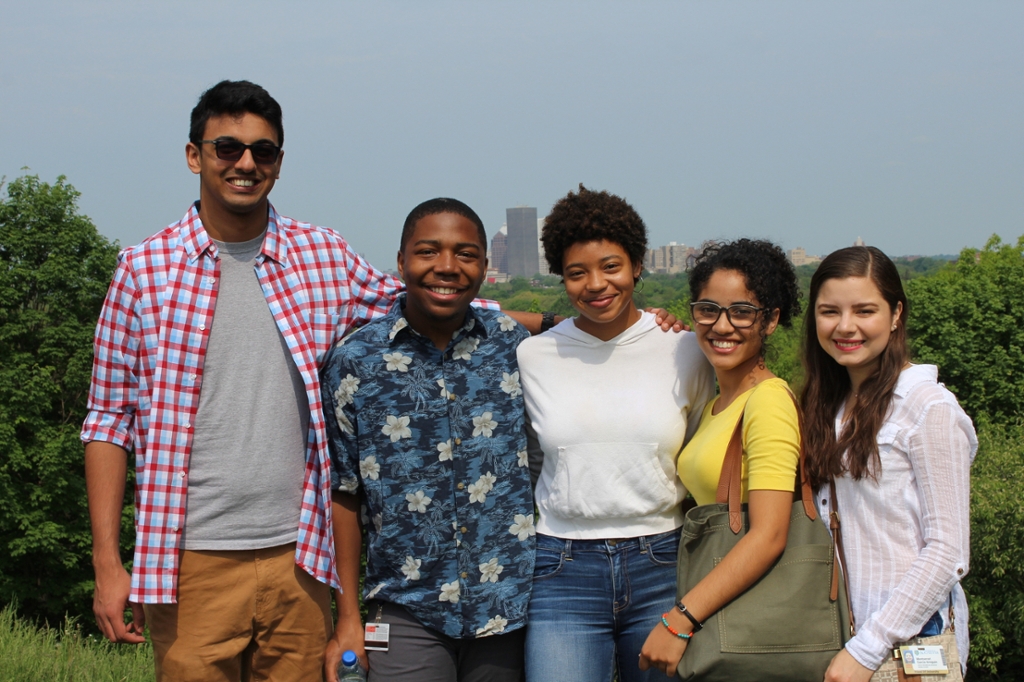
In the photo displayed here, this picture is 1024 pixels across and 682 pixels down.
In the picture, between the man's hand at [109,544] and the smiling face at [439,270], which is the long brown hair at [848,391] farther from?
the man's hand at [109,544]

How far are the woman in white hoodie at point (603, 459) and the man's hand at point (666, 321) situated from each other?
101mm

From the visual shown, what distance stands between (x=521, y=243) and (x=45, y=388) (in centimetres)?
7368

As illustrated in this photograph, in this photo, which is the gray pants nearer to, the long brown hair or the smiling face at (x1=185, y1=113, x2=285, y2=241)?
the long brown hair

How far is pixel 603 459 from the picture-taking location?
3400 mm

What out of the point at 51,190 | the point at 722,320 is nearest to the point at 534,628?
the point at 722,320

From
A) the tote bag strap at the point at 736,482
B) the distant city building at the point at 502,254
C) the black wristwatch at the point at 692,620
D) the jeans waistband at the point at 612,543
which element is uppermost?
the distant city building at the point at 502,254

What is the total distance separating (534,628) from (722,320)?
141cm

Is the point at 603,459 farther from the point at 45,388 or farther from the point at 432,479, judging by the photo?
the point at 45,388

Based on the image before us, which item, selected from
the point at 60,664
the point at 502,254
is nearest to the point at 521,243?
the point at 502,254

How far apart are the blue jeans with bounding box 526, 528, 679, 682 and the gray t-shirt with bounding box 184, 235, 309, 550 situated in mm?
1088

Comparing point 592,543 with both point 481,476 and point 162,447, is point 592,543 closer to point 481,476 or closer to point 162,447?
point 481,476

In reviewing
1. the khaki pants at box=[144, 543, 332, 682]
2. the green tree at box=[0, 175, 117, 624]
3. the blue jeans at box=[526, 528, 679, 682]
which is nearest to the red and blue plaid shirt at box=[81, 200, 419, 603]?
the khaki pants at box=[144, 543, 332, 682]

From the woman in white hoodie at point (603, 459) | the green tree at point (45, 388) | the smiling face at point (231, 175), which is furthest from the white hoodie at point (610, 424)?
the green tree at point (45, 388)

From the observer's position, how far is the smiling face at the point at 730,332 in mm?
3324
